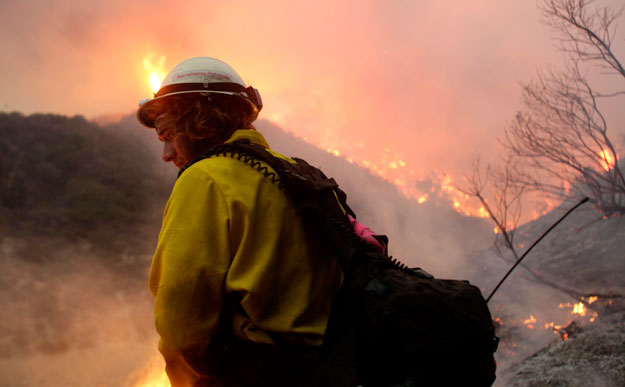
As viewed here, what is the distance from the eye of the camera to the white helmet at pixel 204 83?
1762 mm

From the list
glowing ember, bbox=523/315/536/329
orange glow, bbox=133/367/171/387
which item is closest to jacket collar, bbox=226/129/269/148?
orange glow, bbox=133/367/171/387

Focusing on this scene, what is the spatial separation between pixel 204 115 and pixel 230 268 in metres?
0.81

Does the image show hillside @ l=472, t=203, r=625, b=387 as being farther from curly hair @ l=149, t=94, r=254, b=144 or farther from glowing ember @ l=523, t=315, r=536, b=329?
curly hair @ l=149, t=94, r=254, b=144

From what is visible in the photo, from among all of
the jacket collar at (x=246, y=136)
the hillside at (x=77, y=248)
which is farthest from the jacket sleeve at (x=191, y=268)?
the hillside at (x=77, y=248)

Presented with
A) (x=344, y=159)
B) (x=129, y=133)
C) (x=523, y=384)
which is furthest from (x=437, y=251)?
(x=523, y=384)

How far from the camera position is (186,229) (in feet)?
3.88

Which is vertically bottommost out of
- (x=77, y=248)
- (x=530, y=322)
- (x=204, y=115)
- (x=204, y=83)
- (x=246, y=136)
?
(x=246, y=136)

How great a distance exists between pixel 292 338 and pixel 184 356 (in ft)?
1.17

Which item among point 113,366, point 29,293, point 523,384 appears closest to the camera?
point 523,384

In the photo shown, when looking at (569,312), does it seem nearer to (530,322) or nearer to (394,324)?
(530,322)

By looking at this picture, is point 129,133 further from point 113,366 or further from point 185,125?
point 185,125

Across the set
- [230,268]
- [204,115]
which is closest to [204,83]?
[204,115]

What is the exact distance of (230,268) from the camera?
4.01ft

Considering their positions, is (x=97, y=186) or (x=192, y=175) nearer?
(x=192, y=175)
